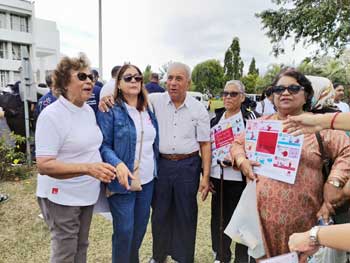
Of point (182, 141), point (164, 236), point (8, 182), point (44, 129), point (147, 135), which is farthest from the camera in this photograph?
point (8, 182)

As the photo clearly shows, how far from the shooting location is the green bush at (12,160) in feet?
18.7

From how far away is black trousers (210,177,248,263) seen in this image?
2.93 meters

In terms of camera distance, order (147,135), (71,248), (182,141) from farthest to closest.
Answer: (182,141)
(147,135)
(71,248)

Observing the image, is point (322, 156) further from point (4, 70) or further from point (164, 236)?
point (4, 70)

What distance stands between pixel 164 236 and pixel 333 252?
1659 mm

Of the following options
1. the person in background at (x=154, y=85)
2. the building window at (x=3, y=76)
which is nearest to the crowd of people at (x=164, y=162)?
the person in background at (x=154, y=85)

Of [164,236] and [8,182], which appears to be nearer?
[164,236]

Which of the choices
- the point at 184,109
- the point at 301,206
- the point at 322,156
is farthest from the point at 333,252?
the point at 184,109

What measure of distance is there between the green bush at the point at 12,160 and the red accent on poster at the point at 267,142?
16.4 feet

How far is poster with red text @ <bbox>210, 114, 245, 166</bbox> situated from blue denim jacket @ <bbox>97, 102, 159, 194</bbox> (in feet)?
2.94

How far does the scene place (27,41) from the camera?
33469mm

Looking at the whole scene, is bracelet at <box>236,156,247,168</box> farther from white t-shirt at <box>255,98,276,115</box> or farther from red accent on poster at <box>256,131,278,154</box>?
white t-shirt at <box>255,98,276,115</box>

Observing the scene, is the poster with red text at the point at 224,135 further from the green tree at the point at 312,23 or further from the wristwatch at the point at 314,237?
the green tree at the point at 312,23

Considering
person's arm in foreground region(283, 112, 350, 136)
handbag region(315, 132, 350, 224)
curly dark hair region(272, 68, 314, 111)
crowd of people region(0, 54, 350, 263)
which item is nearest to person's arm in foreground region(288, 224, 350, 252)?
crowd of people region(0, 54, 350, 263)
